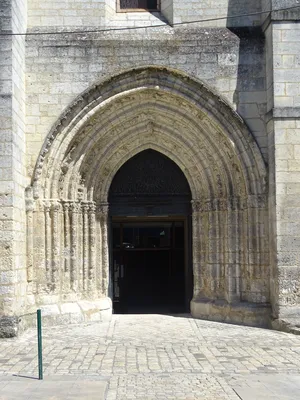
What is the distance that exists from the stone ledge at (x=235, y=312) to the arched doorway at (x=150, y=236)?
32.3 inches

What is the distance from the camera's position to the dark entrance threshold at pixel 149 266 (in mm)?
10539

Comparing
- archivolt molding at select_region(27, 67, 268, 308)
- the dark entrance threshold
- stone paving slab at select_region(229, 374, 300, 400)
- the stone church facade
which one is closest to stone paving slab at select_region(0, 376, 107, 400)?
stone paving slab at select_region(229, 374, 300, 400)

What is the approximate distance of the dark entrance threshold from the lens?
1054 centimetres

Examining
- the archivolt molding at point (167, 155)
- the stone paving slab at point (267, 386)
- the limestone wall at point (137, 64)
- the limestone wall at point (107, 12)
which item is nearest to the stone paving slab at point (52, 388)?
the stone paving slab at point (267, 386)

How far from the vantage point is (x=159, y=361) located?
21.1 feet

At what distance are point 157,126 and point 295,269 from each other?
3303 millimetres

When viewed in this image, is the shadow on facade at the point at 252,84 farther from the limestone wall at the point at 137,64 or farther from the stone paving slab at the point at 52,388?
the stone paving slab at the point at 52,388

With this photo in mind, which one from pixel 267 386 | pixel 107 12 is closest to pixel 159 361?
pixel 267 386

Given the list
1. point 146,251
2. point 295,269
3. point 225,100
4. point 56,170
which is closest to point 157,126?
point 225,100

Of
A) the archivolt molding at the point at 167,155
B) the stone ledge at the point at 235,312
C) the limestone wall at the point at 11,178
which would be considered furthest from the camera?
the archivolt molding at the point at 167,155

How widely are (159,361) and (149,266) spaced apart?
456cm

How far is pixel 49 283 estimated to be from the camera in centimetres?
875

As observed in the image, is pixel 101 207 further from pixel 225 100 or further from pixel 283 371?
pixel 283 371

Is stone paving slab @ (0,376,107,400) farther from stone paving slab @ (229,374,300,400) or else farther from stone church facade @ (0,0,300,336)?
stone church facade @ (0,0,300,336)
